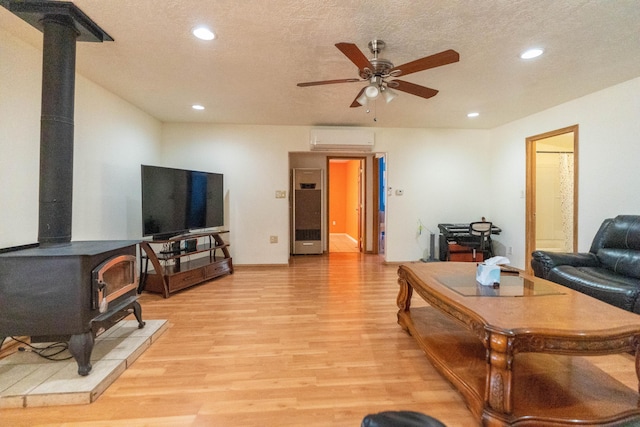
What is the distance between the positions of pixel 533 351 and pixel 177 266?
369cm

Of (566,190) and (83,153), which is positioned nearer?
(83,153)

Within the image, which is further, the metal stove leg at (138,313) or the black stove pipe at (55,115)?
the metal stove leg at (138,313)

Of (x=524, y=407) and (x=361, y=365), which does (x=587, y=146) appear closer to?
(x=524, y=407)

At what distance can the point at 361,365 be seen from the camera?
1.97m

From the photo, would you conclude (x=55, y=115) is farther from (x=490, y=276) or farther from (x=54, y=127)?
(x=490, y=276)

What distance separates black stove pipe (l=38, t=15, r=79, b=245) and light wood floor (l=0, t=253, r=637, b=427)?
1.11 metres

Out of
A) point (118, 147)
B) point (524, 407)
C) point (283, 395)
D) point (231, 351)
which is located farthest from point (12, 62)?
point (524, 407)

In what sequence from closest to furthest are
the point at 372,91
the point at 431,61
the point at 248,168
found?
1. the point at 431,61
2. the point at 372,91
3. the point at 248,168

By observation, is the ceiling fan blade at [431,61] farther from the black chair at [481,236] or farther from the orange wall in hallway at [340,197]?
the orange wall in hallway at [340,197]

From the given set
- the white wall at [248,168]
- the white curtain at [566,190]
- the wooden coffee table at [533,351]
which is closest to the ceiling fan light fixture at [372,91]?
the wooden coffee table at [533,351]

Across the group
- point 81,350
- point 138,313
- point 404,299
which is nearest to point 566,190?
point 404,299

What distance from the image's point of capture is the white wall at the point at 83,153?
2.17 m

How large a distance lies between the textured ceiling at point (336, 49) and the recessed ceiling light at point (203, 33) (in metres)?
0.05

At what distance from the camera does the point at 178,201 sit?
3.74 metres
